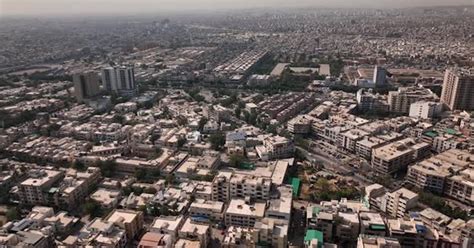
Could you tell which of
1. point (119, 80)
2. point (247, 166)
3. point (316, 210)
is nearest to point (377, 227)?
point (316, 210)

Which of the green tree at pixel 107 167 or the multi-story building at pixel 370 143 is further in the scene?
the multi-story building at pixel 370 143

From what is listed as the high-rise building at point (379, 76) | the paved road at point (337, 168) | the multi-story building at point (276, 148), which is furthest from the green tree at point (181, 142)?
the high-rise building at point (379, 76)

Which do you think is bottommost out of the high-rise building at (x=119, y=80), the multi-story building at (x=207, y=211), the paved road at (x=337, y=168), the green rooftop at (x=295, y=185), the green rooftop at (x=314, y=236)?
the paved road at (x=337, y=168)

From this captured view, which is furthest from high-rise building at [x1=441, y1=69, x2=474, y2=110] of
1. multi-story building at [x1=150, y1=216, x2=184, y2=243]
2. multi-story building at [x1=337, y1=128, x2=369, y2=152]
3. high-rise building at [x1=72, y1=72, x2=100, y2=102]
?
high-rise building at [x1=72, y1=72, x2=100, y2=102]

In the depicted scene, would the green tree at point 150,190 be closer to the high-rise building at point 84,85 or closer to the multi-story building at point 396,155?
the multi-story building at point 396,155

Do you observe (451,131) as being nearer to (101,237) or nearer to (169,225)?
(169,225)

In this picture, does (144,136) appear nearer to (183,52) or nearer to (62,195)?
(62,195)
